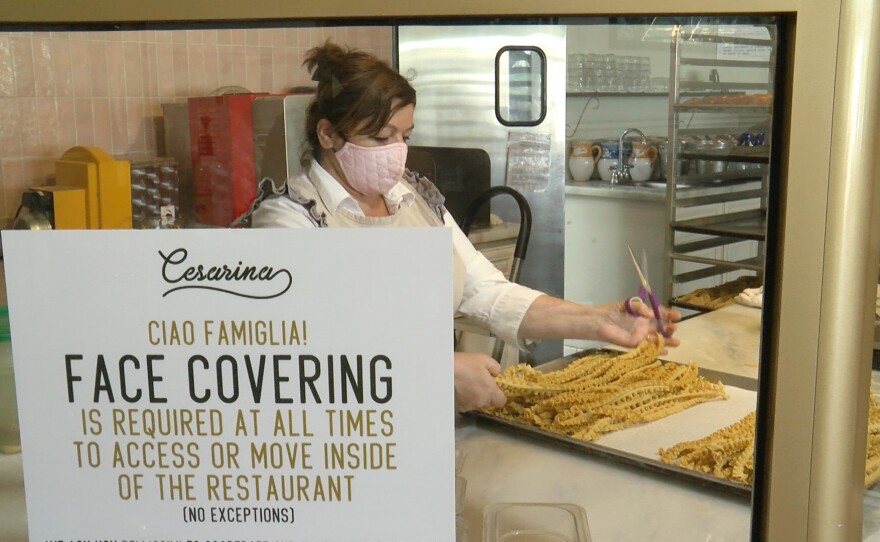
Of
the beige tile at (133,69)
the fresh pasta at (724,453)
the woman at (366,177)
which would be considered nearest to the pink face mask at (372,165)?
the woman at (366,177)

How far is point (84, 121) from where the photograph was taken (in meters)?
0.40

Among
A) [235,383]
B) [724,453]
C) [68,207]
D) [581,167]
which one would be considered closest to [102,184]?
[68,207]

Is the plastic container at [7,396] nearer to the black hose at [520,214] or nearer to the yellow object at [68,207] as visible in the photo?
the yellow object at [68,207]

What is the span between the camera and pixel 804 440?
37 centimetres

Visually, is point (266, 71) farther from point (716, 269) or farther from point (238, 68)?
point (716, 269)

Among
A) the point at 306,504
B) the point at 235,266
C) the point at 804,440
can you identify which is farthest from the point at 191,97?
the point at 804,440

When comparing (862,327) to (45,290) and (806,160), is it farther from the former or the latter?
(45,290)

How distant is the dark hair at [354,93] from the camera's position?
0.38 m

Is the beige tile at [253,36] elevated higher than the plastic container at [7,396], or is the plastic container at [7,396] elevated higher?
the beige tile at [253,36]

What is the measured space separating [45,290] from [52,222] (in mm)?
35

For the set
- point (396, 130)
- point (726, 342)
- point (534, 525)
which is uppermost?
point (396, 130)

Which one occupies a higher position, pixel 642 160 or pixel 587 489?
pixel 642 160

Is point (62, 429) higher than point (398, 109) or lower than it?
lower

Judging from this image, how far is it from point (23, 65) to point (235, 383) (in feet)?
0.67
